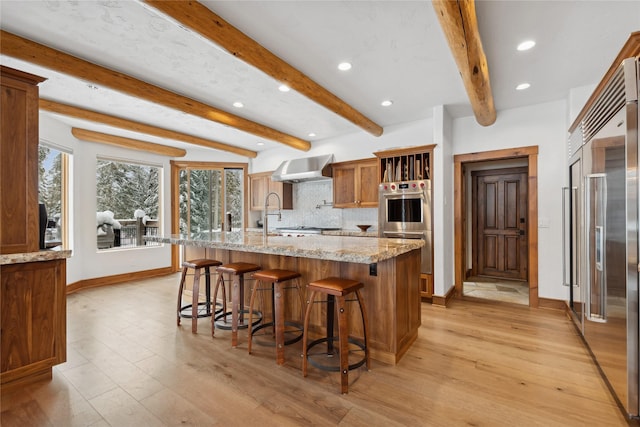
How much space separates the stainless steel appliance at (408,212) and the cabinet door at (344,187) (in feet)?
2.30

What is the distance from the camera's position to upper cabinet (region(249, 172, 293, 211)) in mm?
6066

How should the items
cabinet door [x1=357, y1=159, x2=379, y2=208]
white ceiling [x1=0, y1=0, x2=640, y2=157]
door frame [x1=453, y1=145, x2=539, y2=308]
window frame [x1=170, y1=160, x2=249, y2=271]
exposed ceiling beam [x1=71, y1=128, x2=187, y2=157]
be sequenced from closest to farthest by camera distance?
white ceiling [x1=0, y1=0, x2=640, y2=157], door frame [x1=453, y1=145, x2=539, y2=308], exposed ceiling beam [x1=71, y1=128, x2=187, y2=157], cabinet door [x1=357, y1=159, x2=379, y2=208], window frame [x1=170, y1=160, x2=249, y2=271]

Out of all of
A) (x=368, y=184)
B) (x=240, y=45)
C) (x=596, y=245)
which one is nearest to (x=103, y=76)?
(x=240, y=45)

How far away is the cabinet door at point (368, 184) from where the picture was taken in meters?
4.87

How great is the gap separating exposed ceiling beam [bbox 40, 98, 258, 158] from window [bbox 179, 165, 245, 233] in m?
0.91

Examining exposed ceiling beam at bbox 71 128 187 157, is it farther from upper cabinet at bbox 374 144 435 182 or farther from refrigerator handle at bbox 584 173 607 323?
refrigerator handle at bbox 584 173 607 323

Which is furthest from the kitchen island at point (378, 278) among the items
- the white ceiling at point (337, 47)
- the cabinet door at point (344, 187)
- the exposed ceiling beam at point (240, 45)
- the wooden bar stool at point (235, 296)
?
the cabinet door at point (344, 187)

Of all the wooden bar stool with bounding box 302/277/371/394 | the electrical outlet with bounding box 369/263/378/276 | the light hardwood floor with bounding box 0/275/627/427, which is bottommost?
the light hardwood floor with bounding box 0/275/627/427

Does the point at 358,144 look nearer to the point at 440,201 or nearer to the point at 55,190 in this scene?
the point at 440,201

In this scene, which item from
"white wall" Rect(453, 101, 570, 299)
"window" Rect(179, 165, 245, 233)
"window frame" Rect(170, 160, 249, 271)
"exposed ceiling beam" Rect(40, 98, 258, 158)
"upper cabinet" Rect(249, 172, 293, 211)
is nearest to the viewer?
"exposed ceiling beam" Rect(40, 98, 258, 158)

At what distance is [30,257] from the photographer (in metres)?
2.03

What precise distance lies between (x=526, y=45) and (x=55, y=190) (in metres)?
6.36

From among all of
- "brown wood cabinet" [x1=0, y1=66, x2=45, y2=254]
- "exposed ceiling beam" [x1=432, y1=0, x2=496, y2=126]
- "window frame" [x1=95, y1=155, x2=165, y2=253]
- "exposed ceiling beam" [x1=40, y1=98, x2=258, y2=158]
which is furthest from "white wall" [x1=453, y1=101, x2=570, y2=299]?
"window frame" [x1=95, y1=155, x2=165, y2=253]

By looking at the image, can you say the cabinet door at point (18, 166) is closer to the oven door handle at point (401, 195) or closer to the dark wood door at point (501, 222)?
the oven door handle at point (401, 195)
